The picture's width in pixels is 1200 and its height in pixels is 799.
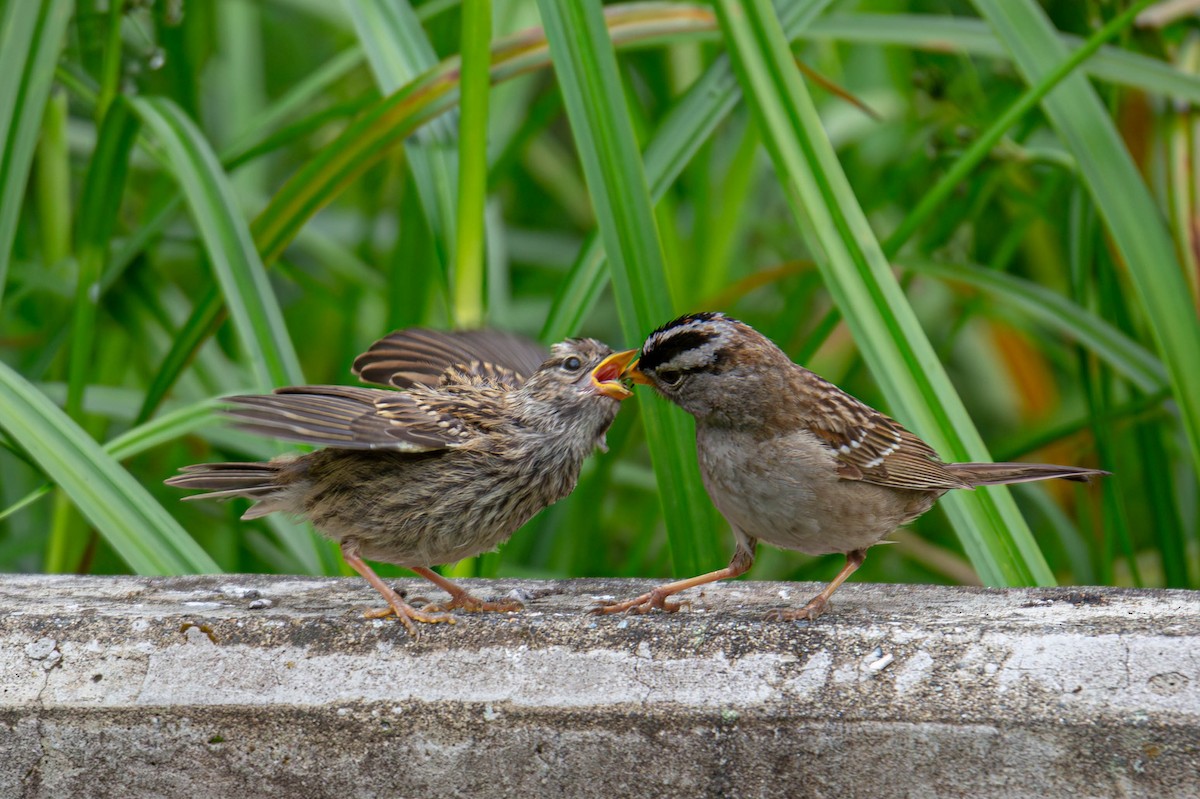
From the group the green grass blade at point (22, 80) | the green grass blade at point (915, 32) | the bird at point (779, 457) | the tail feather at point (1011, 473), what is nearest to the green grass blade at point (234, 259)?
the green grass blade at point (22, 80)

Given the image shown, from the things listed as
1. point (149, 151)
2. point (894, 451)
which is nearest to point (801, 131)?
point (894, 451)

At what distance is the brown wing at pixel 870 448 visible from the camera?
9.61ft

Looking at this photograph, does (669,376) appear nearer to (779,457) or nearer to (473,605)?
(779,457)

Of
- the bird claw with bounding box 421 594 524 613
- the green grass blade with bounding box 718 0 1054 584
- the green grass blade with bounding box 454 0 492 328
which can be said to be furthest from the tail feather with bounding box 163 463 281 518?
the green grass blade with bounding box 718 0 1054 584

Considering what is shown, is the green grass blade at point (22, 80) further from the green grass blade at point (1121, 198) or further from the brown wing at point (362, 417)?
the green grass blade at point (1121, 198)

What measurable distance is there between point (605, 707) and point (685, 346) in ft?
3.47

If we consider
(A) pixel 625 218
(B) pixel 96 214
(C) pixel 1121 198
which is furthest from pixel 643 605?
(B) pixel 96 214

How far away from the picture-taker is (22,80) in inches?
125

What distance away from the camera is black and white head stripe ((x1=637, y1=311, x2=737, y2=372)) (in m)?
2.85

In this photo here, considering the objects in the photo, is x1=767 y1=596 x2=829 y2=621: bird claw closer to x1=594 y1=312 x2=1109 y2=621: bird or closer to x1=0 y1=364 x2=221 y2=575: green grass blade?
x1=594 y1=312 x2=1109 y2=621: bird

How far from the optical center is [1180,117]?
12.2 feet

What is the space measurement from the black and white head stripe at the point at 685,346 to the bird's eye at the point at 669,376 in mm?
13

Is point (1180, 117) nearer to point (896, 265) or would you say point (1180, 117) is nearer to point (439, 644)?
point (896, 265)

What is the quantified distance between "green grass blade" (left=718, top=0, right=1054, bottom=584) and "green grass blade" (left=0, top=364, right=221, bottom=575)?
4.84 feet
